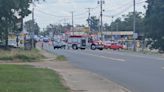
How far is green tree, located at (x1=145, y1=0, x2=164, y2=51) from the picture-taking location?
9144 cm

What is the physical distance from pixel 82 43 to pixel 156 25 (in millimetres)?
15936

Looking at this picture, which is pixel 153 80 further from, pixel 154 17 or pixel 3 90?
pixel 154 17

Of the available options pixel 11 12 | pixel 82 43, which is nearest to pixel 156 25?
pixel 82 43

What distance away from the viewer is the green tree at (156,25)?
300 ft

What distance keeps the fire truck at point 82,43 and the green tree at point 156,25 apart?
11652 millimetres

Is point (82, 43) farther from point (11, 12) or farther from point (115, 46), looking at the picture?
point (11, 12)

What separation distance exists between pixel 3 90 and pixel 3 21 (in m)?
41.9

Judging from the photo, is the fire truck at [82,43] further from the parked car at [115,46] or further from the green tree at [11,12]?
the green tree at [11,12]

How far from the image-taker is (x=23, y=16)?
61.5m

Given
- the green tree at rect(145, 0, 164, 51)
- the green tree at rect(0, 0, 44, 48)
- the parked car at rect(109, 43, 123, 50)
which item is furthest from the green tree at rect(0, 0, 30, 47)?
the parked car at rect(109, 43, 123, 50)

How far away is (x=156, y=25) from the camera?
92.6 metres

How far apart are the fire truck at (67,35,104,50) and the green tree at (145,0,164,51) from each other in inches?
459

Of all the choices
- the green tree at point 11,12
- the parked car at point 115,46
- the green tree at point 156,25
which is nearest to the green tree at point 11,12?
the green tree at point 11,12

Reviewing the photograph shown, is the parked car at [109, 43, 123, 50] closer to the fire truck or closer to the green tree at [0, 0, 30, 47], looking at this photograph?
the fire truck
